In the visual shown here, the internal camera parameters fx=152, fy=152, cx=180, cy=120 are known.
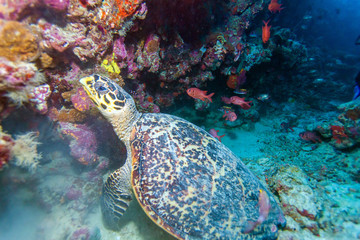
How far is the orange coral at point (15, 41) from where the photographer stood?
1.77 meters

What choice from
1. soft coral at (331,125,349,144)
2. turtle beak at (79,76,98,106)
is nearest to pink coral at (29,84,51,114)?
turtle beak at (79,76,98,106)

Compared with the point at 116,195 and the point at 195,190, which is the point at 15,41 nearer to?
the point at 116,195

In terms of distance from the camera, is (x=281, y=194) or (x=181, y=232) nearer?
(x=181, y=232)

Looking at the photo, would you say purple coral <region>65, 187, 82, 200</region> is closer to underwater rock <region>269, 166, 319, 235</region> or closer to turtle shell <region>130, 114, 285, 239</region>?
turtle shell <region>130, 114, 285, 239</region>

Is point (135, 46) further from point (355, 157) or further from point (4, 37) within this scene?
point (355, 157)

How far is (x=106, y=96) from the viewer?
110 inches

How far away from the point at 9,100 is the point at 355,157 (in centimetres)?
749

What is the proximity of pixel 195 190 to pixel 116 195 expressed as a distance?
6.14ft

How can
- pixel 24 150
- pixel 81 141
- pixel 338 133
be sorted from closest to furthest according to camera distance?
pixel 24 150 → pixel 81 141 → pixel 338 133

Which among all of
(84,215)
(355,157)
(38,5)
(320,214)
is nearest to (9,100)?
(38,5)

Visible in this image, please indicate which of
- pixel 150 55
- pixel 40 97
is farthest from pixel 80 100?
pixel 150 55

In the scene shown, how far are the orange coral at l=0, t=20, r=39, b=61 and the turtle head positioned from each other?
749 millimetres

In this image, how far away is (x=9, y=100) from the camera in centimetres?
196

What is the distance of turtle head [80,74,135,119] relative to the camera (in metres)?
2.69
